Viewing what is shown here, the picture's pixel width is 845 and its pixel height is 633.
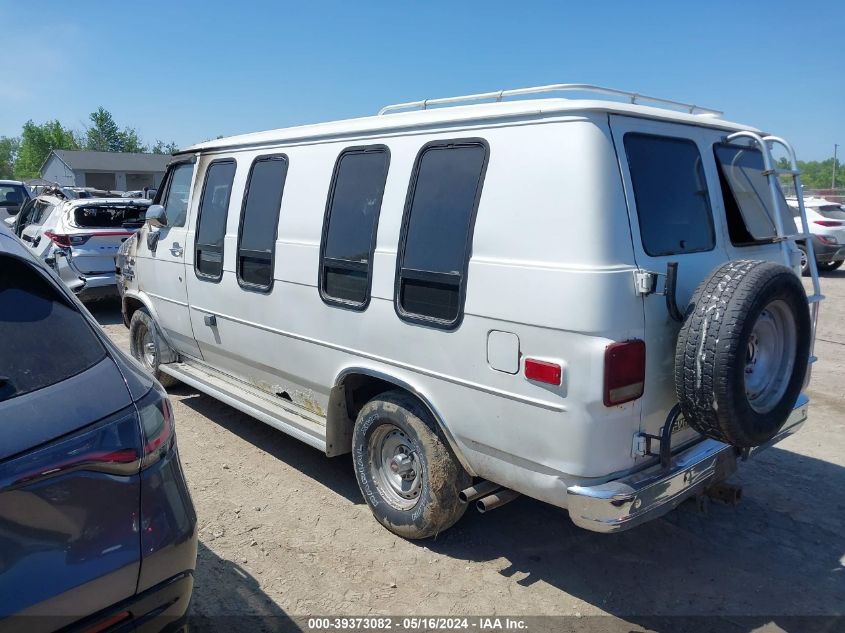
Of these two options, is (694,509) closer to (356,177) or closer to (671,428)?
(671,428)

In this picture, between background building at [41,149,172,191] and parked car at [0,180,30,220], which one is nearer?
parked car at [0,180,30,220]

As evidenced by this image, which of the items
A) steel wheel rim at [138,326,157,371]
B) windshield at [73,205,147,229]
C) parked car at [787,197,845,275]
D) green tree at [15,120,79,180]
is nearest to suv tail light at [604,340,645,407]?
steel wheel rim at [138,326,157,371]

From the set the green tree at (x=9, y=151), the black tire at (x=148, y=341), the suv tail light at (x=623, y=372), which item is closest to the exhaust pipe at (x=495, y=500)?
the suv tail light at (x=623, y=372)

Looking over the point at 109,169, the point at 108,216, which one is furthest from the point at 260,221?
the point at 109,169

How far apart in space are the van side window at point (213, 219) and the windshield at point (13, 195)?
50.1 feet

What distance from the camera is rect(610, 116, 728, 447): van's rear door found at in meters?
3.02

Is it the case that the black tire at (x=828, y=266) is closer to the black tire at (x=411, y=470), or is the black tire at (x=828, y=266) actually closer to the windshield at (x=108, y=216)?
the windshield at (x=108, y=216)

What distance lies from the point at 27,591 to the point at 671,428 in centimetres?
265

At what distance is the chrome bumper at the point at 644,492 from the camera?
2.88 metres

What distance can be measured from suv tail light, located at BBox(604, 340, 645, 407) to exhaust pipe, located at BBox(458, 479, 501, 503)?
1041 mm

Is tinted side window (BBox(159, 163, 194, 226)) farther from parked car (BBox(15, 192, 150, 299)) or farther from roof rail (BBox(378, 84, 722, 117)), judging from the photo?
parked car (BBox(15, 192, 150, 299))

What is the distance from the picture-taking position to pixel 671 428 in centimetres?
312

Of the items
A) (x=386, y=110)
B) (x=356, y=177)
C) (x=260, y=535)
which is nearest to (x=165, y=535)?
(x=260, y=535)

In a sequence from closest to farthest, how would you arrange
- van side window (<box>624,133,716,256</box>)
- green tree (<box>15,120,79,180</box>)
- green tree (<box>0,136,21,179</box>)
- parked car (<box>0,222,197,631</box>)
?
parked car (<box>0,222,197,631</box>), van side window (<box>624,133,716,256</box>), green tree (<box>15,120,79,180</box>), green tree (<box>0,136,21,179</box>)
